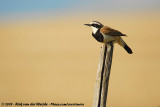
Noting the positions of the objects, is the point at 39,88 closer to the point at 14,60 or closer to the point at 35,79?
the point at 35,79

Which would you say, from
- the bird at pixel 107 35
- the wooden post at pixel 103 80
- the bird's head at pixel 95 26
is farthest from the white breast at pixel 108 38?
the wooden post at pixel 103 80

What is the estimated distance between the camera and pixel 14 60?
61.5 ft

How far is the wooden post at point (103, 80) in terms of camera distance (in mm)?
6891

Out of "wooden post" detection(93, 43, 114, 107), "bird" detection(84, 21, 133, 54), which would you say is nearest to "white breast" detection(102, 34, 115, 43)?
"bird" detection(84, 21, 133, 54)

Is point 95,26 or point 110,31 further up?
point 95,26

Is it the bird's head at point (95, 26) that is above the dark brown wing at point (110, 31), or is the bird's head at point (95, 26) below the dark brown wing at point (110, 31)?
above

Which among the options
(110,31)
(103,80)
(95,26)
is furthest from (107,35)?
(103,80)

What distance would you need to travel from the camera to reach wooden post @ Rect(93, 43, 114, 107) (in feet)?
22.6

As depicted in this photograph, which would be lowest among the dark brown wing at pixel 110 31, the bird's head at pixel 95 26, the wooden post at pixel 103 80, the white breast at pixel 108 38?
the wooden post at pixel 103 80

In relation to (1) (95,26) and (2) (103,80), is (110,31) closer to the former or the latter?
(1) (95,26)

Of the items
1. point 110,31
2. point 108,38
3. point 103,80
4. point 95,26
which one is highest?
point 95,26

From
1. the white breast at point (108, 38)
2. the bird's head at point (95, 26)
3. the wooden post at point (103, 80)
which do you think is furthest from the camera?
the bird's head at point (95, 26)

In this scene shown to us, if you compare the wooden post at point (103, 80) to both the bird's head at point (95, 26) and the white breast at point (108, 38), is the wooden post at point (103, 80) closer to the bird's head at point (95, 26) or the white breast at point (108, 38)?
the white breast at point (108, 38)

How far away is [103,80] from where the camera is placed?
6.95 meters
